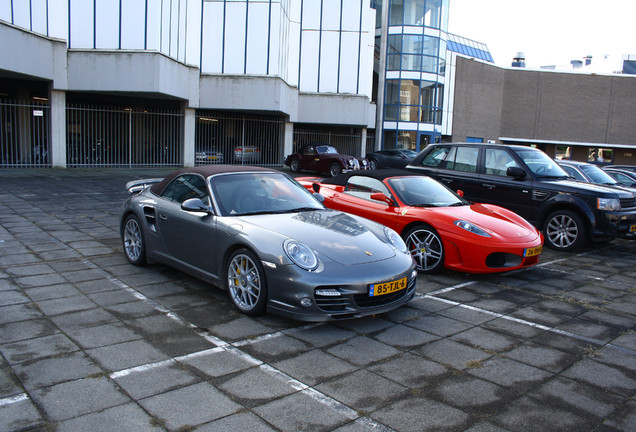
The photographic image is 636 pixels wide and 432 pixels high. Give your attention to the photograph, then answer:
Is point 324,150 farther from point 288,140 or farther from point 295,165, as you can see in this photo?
point 288,140

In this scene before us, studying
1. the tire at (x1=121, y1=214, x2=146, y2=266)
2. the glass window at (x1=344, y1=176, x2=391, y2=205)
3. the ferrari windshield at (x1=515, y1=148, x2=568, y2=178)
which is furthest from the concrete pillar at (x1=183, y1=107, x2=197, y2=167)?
the tire at (x1=121, y1=214, x2=146, y2=266)

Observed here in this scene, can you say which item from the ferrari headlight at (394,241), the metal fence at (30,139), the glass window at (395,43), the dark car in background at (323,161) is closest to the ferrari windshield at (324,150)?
the dark car in background at (323,161)

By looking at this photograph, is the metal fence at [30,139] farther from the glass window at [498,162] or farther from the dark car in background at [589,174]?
the dark car in background at [589,174]

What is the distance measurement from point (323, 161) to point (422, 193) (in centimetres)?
1631

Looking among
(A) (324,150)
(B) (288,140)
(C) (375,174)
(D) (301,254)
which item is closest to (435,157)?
(C) (375,174)

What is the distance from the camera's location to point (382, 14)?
3653 cm

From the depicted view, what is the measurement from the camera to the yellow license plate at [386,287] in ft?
15.2

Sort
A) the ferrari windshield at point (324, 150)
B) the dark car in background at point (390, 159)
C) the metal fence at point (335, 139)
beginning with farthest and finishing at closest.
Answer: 1. the metal fence at point (335, 139)
2. the dark car in background at point (390, 159)
3. the ferrari windshield at point (324, 150)

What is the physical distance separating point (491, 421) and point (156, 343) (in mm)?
2636

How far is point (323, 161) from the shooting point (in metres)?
23.8

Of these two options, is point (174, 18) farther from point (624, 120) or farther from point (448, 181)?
point (624, 120)

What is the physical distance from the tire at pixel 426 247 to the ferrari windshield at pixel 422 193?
0.51m

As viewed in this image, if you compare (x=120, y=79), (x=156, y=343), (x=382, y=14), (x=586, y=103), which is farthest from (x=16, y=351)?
(x=586, y=103)

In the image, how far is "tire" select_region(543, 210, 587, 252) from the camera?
350 inches
